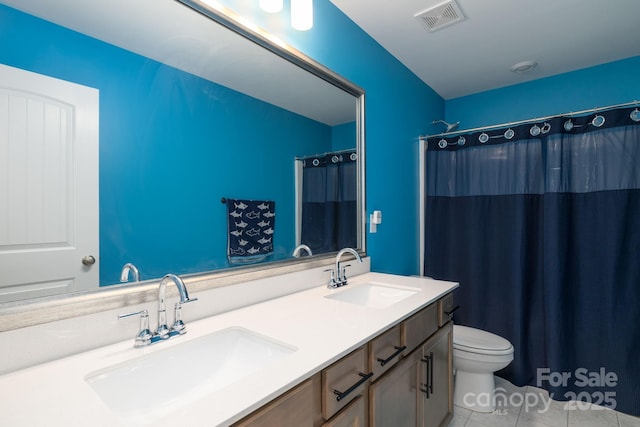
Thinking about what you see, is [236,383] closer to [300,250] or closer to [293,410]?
[293,410]

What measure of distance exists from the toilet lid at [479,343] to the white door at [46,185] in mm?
1895

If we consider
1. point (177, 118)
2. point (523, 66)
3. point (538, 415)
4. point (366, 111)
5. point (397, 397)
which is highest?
point (523, 66)

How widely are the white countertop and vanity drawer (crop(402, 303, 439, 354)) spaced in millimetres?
55

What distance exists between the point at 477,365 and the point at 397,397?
3.15 feet

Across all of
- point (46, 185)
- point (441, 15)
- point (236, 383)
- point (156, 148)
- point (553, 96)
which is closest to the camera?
point (236, 383)

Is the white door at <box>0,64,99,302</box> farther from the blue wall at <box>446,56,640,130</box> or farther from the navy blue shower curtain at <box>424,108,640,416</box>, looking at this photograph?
the blue wall at <box>446,56,640,130</box>

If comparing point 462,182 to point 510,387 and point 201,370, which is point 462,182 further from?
point 201,370

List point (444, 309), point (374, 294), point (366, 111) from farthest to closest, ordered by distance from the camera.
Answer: point (366, 111)
point (374, 294)
point (444, 309)

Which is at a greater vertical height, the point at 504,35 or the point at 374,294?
the point at 504,35

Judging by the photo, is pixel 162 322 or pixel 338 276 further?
pixel 338 276

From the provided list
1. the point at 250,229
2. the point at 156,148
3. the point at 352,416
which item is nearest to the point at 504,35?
the point at 250,229

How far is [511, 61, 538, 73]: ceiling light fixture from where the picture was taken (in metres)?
2.31

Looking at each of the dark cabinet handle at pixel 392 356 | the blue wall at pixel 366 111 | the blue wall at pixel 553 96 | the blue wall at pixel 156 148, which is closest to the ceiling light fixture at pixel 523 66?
the blue wall at pixel 553 96

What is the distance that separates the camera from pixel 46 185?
810 millimetres
